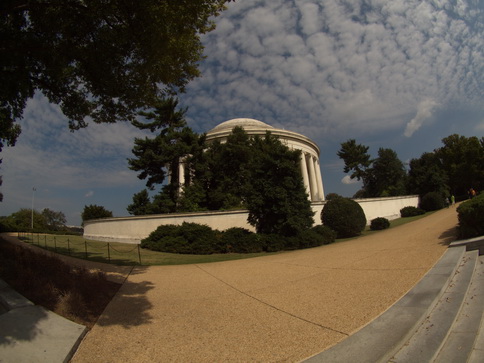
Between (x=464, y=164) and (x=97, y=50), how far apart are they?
203 ft

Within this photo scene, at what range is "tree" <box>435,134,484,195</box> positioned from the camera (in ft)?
157

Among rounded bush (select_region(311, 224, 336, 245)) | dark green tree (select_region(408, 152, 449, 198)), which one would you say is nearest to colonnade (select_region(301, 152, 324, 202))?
dark green tree (select_region(408, 152, 449, 198))

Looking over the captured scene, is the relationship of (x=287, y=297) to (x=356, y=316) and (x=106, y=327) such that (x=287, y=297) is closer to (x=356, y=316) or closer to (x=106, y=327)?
(x=356, y=316)

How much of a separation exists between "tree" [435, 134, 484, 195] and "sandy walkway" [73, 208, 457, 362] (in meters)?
54.1

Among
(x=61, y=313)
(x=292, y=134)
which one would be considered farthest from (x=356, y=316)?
(x=292, y=134)

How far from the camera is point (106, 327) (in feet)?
14.6

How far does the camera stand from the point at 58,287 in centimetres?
559

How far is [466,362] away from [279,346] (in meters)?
2.12

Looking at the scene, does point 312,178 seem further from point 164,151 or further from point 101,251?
point 101,251

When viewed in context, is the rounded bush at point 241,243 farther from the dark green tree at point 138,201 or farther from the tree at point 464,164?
the tree at point 464,164

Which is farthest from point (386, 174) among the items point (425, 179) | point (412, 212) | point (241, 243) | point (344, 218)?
point (241, 243)

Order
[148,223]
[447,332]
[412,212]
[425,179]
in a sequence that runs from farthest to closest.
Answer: [425,179] < [412,212] < [148,223] < [447,332]

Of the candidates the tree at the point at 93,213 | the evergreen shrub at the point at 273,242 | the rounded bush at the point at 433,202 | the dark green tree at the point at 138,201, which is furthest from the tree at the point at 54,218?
the rounded bush at the point at 433,202

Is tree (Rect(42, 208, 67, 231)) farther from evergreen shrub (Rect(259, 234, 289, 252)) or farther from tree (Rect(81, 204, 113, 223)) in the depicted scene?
evergreen shrub (Rect(259, 234, 289, 252))
